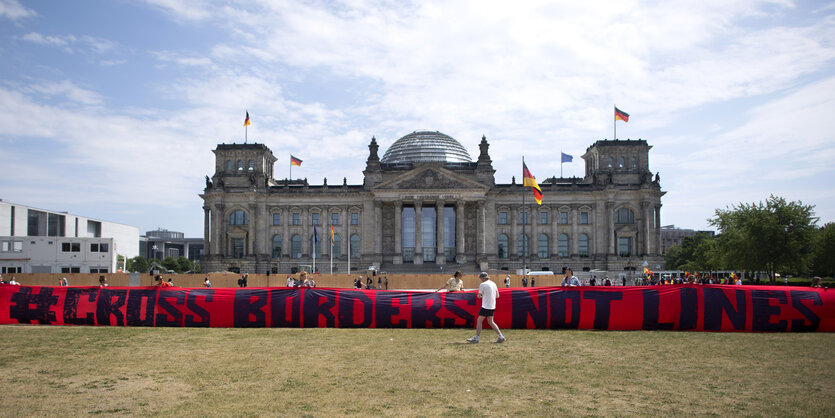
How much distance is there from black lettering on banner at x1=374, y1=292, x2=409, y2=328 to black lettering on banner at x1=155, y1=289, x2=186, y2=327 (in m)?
7.18

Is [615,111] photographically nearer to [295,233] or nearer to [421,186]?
[421,186]

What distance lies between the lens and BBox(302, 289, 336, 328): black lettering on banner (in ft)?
70.5

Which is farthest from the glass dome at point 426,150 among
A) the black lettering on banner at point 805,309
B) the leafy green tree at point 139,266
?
the black lettering on banner at point 805,309

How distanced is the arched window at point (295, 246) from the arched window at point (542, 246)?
32.7 m

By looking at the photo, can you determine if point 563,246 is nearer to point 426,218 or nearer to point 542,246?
point 542,246

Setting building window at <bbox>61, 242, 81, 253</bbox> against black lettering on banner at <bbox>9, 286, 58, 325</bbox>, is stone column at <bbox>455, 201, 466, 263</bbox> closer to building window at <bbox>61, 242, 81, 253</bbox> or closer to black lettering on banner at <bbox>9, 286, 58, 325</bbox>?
building window at <bbox>61, 242, 81, 253</bbox>

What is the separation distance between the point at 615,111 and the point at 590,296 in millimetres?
56952

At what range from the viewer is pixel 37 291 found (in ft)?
→ 74.2

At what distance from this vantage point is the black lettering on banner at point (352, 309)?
2136 cm

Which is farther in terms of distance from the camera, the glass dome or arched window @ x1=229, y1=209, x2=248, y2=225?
the glass dome

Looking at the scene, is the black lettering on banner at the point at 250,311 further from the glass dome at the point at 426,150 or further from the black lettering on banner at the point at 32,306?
the glass dome at the point at 426,150

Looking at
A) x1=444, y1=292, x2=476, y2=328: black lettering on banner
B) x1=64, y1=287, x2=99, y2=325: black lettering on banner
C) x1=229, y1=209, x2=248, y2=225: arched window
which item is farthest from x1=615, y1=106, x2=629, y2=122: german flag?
x1=64, y1=287, x2=99, y2=325: black lettering on banner

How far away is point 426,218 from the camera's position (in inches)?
3179

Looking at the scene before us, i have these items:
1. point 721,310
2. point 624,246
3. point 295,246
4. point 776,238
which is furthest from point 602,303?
point 295,246
